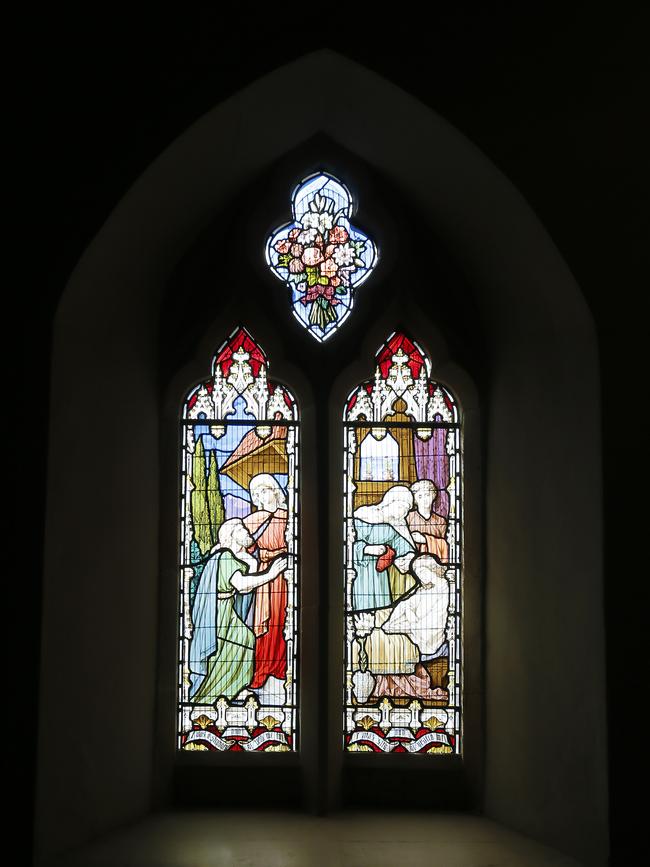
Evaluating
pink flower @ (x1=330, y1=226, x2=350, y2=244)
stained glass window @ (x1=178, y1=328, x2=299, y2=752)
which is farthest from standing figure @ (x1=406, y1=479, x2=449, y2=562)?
pink flower @ (x1=330, y1=226, x2=350, y2=244)

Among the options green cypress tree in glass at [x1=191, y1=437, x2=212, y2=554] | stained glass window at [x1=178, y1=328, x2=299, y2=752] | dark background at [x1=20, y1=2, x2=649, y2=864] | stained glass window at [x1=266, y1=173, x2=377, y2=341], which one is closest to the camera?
dark background at [x1=20, y1=2, x2=649, y2=864]

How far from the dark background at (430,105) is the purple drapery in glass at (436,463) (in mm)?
1088

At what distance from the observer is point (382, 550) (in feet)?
15.5

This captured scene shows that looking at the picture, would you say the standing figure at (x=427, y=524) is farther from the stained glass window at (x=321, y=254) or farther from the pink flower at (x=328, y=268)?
the pink flower at (x=328, y=268)

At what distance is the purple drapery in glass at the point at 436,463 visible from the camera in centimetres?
476

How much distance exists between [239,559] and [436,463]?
2.88 feet

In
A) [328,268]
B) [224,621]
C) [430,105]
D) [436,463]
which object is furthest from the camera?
[328,268]

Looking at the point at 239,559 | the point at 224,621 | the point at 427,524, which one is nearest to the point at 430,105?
the point at 427,524

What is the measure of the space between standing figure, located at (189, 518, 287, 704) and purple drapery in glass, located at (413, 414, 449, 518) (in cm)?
66

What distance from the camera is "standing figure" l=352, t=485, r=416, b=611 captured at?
4.68m

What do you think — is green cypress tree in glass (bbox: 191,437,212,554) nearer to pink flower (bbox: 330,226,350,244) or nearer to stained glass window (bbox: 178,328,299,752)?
stained glass window (bbox: 178,328,299,752)
